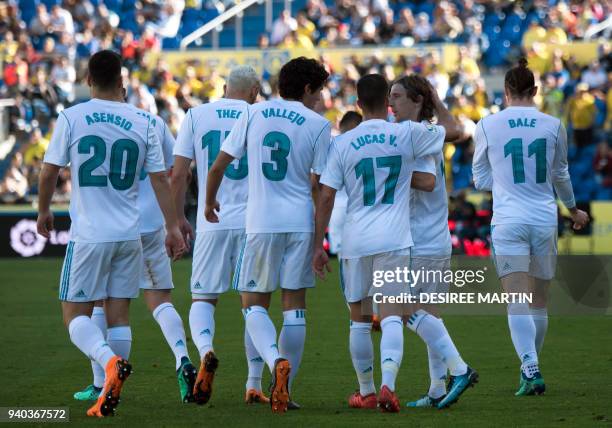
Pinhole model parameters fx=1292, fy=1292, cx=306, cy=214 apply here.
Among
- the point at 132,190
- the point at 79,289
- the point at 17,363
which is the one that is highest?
the point at 132,190

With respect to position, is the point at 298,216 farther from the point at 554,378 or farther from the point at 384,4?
the point at 384,4

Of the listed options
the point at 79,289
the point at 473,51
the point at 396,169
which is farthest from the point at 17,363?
the point at 473,51

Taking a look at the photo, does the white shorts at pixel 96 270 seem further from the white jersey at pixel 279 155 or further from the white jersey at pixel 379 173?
the white jersey at pixel 379 173

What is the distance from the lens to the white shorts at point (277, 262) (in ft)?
26.7

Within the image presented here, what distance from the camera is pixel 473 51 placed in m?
26.3

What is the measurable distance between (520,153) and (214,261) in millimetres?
2232

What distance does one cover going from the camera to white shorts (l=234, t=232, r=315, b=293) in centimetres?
812

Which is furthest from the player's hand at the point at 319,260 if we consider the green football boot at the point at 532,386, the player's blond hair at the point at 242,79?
the green football boot at the point at 532,386

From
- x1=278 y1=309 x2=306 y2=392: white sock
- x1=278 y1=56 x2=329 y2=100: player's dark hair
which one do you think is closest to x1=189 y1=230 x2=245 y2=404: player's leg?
x1=278 y1=309 x2=306 y2=392: white sock

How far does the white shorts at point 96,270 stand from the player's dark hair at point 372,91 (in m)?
1.67

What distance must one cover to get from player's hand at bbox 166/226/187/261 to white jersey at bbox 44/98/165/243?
0.22 m

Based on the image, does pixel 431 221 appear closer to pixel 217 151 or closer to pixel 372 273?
pixel 372 273

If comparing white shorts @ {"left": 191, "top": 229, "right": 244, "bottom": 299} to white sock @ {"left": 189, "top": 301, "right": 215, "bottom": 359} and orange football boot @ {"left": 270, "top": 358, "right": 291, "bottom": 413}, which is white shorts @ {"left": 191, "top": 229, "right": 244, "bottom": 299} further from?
orange football boot @ {"left": 270, "top": 358, "right": 291, "bottom": 413}

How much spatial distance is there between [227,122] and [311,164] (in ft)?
2.60
